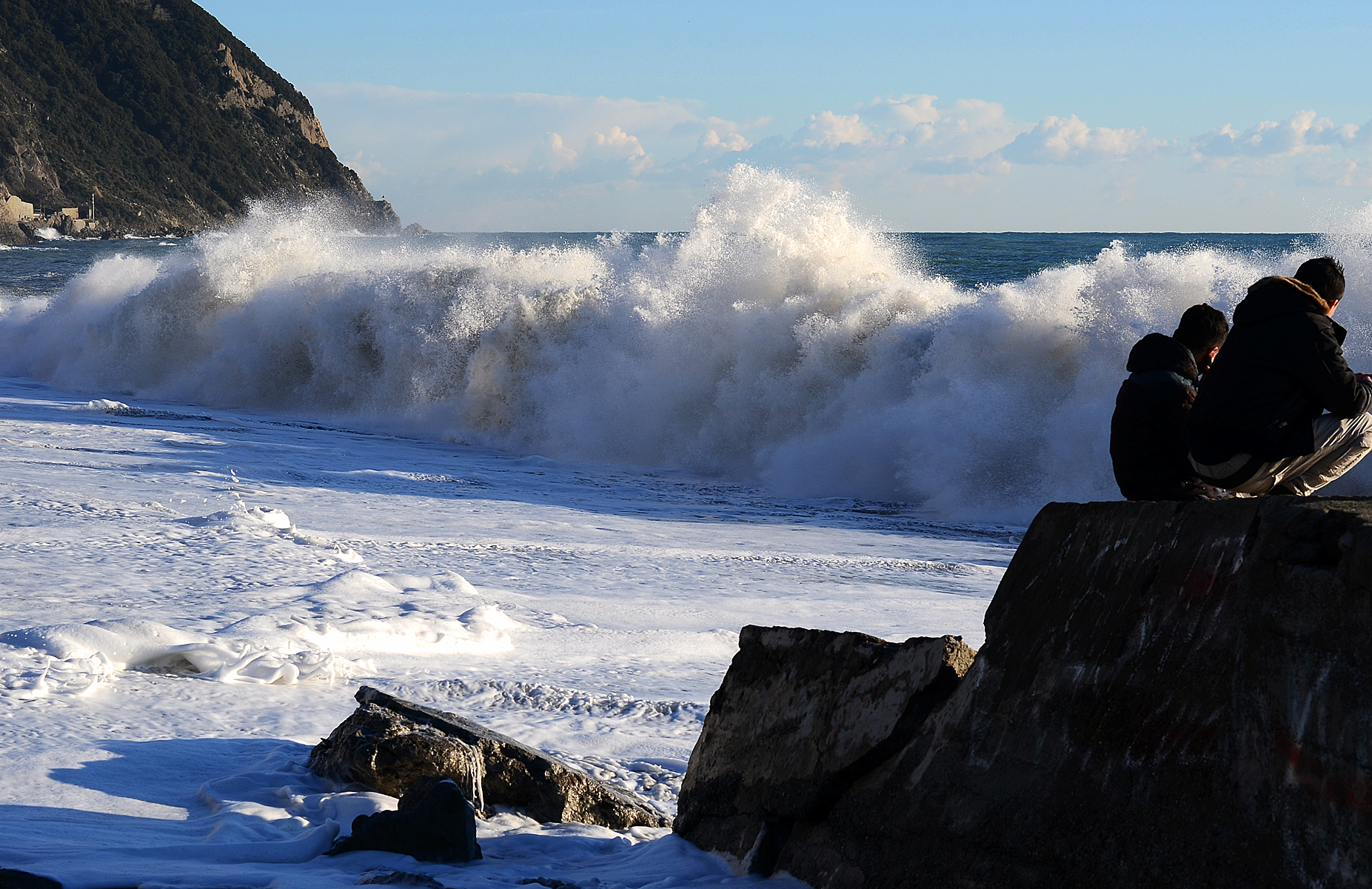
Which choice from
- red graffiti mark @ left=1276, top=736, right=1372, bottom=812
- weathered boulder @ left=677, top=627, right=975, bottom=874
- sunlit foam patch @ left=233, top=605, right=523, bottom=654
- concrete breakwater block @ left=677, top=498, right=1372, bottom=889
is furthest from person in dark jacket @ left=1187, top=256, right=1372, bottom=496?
sunlit foam patch @ left=233, top=605, right=523, bottom=654

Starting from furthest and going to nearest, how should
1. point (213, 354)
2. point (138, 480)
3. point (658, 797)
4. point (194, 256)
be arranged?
point (194, 256), point (213, 354), point (138, 480), point (658, 797)

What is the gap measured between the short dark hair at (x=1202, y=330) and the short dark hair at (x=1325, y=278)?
36 cm

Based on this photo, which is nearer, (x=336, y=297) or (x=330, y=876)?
(x=330, y=876)

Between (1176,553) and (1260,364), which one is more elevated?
(1260,364)

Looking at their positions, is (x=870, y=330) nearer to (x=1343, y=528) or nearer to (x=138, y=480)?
(x=138, y=480)

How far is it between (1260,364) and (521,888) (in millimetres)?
2312

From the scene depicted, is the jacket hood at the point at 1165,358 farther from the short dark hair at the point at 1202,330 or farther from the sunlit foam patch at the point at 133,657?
the sunlit foam patch at the point at 133,657

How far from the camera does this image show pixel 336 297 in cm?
1919

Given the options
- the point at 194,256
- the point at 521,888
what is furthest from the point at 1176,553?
the point at 194,256

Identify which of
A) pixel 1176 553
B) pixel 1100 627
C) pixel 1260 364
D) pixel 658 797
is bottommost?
pixel 658 797

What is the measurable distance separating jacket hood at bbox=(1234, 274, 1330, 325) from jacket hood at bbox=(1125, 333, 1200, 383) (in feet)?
1.21

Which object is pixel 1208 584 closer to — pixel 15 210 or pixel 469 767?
pixel 469 767

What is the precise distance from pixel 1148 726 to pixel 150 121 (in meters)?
127

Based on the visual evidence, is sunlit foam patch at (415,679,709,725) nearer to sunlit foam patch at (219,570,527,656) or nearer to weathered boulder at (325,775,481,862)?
sunlit foam patch at (219,570,527,656)
